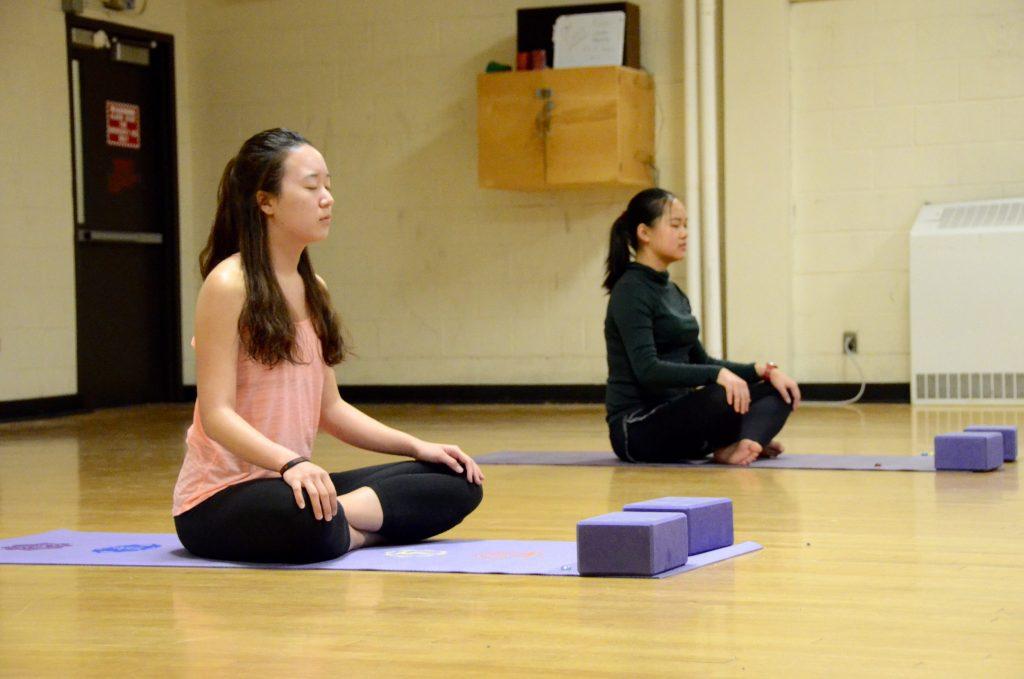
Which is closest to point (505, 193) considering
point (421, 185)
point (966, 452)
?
point (421, 185)

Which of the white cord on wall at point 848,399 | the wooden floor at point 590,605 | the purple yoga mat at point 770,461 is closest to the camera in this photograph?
the wooden floor at point 590,605

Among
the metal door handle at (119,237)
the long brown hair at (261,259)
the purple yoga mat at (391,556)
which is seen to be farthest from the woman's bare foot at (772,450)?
the metal door handle at (119,237)

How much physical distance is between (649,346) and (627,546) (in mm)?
1972

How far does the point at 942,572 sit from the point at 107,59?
612cm

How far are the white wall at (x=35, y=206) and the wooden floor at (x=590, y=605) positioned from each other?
3289 mm

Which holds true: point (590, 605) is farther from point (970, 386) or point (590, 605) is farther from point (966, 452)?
point (970, 386)

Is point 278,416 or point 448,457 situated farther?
point 448,457

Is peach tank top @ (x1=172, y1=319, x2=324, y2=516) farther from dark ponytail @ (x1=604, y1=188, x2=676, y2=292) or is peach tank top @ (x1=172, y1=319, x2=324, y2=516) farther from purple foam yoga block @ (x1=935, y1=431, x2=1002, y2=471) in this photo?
purple foam yoga block @ (x1=935, y1=431, x2=1002, y2=471)

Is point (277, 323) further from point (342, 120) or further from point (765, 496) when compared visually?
point (342, 120)

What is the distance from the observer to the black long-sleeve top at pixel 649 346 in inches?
176

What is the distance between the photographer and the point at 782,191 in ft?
23.6

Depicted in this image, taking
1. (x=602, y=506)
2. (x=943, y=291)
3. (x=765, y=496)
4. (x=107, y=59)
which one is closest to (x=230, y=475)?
(x=602, y=506)

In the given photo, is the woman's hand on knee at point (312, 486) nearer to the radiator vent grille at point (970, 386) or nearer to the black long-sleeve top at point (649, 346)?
the black long-sleeve top at point (649, 346)

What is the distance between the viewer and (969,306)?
22.2 ft
